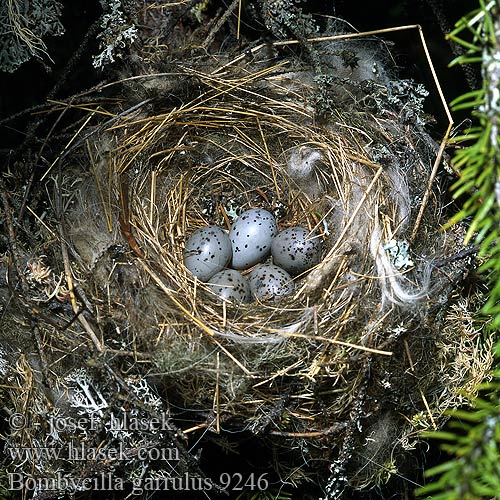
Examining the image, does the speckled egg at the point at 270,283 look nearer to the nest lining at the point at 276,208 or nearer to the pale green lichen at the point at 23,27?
the nest lining at the point at 276,208

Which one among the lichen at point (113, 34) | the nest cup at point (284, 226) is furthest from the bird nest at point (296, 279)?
the lichen at point (113, 34)

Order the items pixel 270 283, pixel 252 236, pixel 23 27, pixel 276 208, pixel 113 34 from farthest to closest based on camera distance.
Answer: pixel 276 208
pixel 252 236
pixel 270 283
pixel 113 34
pixel 23 27

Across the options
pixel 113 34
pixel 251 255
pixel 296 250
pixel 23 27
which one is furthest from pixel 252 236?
pixel 23 27

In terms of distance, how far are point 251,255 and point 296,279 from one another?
0.54 feet

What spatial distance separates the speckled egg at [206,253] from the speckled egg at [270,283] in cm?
12

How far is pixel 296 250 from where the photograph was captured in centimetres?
210

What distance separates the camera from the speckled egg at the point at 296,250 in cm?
211

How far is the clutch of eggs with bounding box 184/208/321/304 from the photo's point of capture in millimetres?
2068

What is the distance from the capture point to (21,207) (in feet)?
6.20

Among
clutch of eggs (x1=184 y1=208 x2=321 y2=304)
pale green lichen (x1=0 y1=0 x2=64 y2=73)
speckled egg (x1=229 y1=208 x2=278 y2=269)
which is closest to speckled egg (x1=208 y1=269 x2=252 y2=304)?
clutch of eggs (x1=184 y1=208 x2=321 y2=304)

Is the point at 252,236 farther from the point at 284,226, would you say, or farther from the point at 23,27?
the point at 23,27

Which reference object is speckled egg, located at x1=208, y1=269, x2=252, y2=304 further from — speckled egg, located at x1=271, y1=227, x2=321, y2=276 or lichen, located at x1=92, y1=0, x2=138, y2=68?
lichen, located at x1=92, y1=0, x2=138, y2=68

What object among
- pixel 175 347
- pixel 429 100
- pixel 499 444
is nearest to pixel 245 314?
pixel 175 347

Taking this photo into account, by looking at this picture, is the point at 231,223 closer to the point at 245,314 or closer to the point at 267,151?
the point at 267,151
